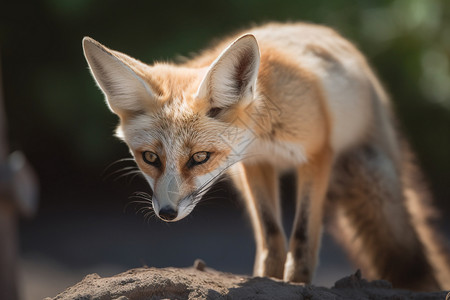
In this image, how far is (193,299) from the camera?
7.82 ft

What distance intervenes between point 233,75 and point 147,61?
13.2 feet

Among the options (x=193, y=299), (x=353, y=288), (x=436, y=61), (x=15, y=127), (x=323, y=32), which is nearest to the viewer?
(x=193, y=299)

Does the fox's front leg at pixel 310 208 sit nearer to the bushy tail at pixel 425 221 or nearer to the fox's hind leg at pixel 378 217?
the fox's hind leg at pixel 378 217

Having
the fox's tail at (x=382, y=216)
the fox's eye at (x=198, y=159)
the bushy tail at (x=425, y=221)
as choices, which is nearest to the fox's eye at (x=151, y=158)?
the fox's eye at (x=198, y=159)

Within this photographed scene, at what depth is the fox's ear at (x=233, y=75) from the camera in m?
2.73

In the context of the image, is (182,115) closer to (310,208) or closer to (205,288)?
(205,288)

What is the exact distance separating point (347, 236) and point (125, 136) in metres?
2.15

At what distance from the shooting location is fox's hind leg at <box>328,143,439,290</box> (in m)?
4.02

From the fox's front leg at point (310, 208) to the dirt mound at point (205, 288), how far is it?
18.4 inches

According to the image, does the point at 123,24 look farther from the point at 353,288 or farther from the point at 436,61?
the point at 353,288

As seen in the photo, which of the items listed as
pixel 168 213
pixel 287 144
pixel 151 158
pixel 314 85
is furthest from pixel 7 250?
pixel 314 85

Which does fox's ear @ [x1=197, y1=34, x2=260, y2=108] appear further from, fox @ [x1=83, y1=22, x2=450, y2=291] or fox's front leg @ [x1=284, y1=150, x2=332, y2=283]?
fox's front leg @ [x1=284, y1=150, x2=332, y2=283]

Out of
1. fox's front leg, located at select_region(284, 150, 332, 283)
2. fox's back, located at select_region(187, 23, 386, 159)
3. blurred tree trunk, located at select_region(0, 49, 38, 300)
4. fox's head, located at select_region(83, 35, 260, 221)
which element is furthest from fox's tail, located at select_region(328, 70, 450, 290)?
blurred tree trunk, located at select_region(0, 49, 38, 300)

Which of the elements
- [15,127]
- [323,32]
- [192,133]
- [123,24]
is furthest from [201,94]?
[15,127]
